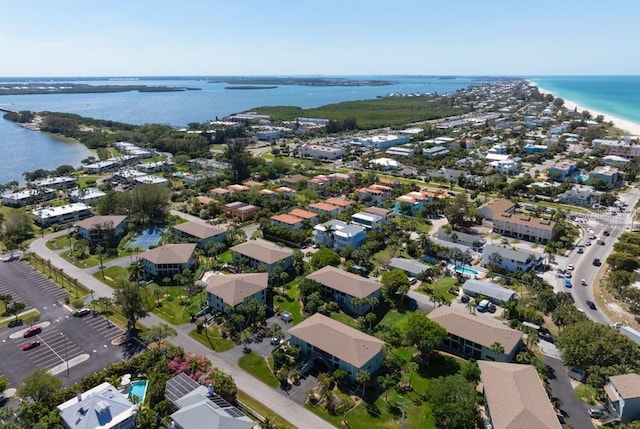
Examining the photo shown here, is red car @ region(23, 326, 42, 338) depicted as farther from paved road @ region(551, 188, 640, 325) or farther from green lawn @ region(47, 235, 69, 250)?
paved road @ region(551, 188, 640, 325)

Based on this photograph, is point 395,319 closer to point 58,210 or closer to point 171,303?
point 171,303

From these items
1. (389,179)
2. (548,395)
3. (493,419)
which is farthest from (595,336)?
(389,179)

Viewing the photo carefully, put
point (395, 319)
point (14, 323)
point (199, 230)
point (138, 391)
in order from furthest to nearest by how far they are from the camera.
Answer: point (199, 230)
point (395, 319)
point (14, 323)
point (138, 391)

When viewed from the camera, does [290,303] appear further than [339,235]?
No

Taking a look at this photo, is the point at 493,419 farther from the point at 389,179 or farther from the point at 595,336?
the point at 389,179

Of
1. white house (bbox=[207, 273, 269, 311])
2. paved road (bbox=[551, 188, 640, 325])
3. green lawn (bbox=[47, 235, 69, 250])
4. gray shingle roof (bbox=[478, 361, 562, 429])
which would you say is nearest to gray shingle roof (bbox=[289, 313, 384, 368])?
white house (bbox=[207, 273, 269, 311])

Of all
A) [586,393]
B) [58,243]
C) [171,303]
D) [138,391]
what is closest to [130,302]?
[171,303]
